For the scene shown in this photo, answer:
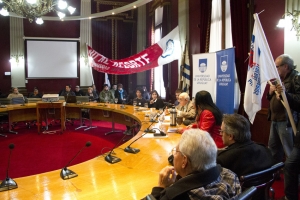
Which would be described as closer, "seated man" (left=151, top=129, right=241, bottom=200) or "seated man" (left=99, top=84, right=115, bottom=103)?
"seated man" (left=151, top=129, right=241, bottom=200)

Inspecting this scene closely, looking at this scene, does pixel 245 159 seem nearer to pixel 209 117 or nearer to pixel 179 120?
pixel 209 117

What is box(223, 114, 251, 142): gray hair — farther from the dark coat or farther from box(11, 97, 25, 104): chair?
box(11, 97, 25, 104): chair

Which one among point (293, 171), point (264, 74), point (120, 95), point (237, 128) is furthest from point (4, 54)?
point (293, 171)

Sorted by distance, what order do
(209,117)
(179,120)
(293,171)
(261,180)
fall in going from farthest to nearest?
(179,120)
(209,117)
(293,171)
(261,180)

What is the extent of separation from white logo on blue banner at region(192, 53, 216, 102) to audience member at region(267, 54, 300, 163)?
1942mm

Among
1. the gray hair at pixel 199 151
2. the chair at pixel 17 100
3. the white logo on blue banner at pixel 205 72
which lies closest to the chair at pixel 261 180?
the gray hair at pixel 199 151

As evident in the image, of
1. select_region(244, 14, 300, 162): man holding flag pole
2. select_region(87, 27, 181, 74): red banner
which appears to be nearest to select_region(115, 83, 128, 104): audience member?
select_region(87, 27, 181, 74): red banner

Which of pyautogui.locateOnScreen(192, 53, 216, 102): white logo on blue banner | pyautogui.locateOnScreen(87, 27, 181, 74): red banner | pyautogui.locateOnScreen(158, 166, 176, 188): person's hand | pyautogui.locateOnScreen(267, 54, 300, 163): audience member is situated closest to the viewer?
pyautogui.locateOnScreen(158, 166, 176, 188): person's hand

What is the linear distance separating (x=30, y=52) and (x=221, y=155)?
9.26 m

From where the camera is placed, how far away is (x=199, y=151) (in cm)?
119

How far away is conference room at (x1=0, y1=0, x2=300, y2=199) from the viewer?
80.6 inches

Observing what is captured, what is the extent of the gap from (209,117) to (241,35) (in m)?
2.30

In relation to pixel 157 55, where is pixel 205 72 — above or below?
below

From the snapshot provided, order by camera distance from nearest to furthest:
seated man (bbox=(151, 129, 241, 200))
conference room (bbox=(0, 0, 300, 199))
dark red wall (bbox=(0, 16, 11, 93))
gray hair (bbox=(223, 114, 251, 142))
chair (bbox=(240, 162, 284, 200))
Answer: seated man (bbox=(151, 129, 241, 200)), chair (bbox=(240, 162, 284, 200)), gray hair (bbox=(223, 114, 251, 142)), conference room (bbox=(0, 0, 300, 199)), dark red wall (bbox=(0, 16, 11, 93))
